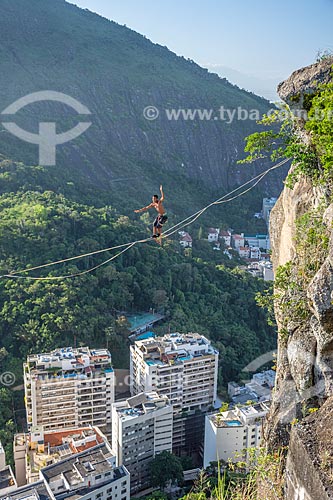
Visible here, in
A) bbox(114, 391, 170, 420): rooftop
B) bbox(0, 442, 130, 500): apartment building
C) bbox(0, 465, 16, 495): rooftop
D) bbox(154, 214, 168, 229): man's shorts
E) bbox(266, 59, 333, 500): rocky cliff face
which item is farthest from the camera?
bbox(114, 391, 170, 420): rooftop

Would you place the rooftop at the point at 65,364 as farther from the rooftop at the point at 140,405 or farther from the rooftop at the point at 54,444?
the rooftop at the point at 54,444

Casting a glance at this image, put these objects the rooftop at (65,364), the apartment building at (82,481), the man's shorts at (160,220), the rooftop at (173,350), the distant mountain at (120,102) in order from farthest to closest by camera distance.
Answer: the distant mountain at (120,102), the rooftop at (173,350), the rooftop at (65,364), the apartment building at (82,481), the man's shorts at (160,220)

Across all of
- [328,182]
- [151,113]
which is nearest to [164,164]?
[151,113]

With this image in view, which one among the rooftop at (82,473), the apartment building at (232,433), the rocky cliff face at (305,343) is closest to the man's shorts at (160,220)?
the rocky cliff face at (305,343)

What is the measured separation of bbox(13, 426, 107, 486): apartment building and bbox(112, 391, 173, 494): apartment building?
50cm

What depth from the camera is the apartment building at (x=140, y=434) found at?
11570 mm

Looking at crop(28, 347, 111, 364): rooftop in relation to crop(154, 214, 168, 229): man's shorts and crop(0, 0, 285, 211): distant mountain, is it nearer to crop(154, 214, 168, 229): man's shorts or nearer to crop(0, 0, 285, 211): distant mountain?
crop(154, 214, 168, 229): man's shorts

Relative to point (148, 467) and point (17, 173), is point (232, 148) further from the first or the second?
point (148, 467)

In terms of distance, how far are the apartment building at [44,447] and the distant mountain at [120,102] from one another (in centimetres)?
2121

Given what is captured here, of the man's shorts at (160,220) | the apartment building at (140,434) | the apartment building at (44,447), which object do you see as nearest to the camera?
the man's shorts at (160,220)

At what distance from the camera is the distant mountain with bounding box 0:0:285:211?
36.2 m

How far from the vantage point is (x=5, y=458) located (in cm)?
1171

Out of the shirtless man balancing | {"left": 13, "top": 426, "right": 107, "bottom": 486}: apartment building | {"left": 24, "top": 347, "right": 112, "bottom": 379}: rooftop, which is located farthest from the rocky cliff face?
{"left": 24, "top": 347, "right": 112, "bottom": 379}: rooftop

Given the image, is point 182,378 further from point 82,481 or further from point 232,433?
point 82,481
